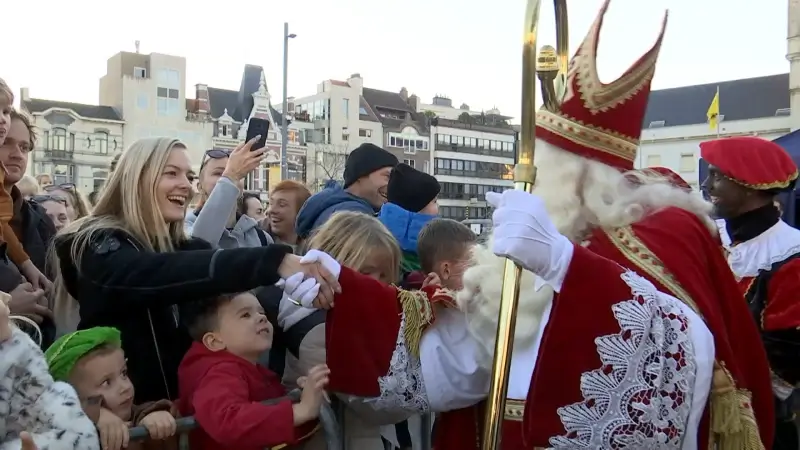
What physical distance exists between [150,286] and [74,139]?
3817 centimetres

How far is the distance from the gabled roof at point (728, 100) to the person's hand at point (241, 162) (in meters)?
42.0

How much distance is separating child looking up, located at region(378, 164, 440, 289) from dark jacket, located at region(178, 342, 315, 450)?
4.80ft

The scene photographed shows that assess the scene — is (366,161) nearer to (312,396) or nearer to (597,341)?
(312,396)

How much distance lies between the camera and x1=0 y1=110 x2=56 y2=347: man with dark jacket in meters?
2.39

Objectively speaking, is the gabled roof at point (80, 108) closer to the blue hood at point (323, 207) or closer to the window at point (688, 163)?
the window at point (688, 163)

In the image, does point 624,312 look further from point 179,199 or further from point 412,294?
point 179,199

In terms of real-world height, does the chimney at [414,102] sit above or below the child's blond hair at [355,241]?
above

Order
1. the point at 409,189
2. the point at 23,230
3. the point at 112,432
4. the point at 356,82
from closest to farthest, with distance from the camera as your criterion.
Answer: the point at 112,432 < the point at 23,230 < the point at 409,189 < the point at 356,82

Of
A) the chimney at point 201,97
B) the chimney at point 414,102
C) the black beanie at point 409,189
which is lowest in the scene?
the black beanie at point 409,189

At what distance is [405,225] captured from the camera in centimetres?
376

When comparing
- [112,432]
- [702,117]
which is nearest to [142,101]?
[702,117]

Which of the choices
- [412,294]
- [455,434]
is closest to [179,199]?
[412,294]

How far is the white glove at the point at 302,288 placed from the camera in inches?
74.6

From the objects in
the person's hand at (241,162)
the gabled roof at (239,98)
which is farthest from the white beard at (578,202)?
the gabled roof at (239,98)
